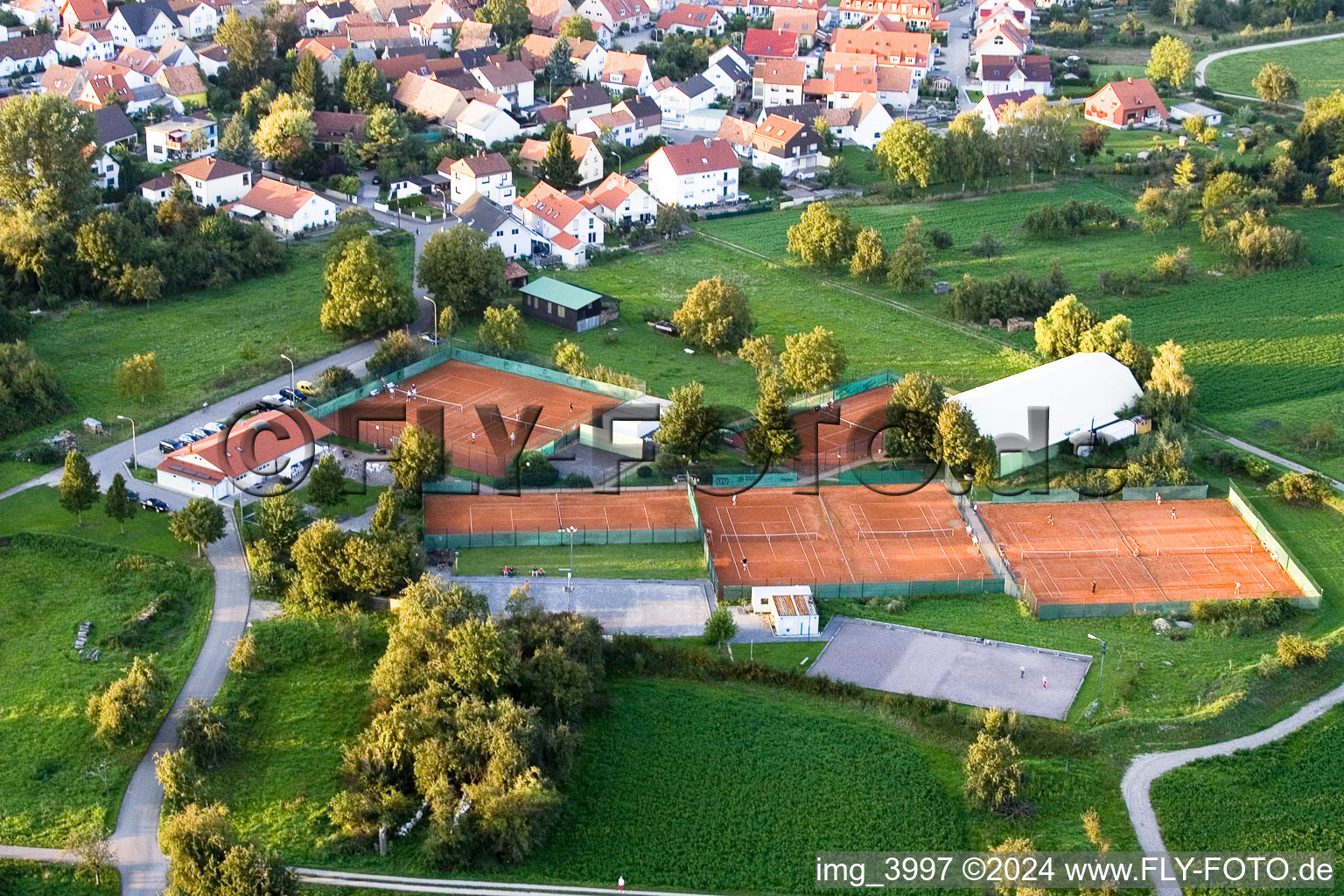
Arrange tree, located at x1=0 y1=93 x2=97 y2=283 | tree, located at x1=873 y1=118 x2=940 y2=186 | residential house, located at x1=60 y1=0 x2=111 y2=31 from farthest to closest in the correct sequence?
residential house, located at x1=60 y1=0 x2=111 y2=31
tree, located at x1=873 y1=118 x2=940 y2=186
tree, located at x1=0 y1=93 x2=97 y2=283

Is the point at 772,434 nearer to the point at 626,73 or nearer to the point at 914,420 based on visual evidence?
the point at 914,420

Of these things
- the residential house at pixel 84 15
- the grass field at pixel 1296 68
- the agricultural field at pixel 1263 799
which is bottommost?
the grass field at pixel 1296 68

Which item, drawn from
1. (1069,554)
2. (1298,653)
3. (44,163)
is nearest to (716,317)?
(1069,554)

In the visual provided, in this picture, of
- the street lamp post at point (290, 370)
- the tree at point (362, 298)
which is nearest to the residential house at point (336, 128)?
the tree at point (362, 298)

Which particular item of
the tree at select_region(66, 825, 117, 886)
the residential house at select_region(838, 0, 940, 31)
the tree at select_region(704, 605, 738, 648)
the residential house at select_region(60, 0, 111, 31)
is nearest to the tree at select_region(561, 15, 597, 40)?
the residential house at select_region(838, 0, 940, 31)

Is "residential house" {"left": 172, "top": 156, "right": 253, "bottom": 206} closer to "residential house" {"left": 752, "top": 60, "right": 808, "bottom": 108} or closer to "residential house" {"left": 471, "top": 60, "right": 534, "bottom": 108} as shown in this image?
"residential house" {"left": 471, "top": 60, "right": 534, "bottom": 108}

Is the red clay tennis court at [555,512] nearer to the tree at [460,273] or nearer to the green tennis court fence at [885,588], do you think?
the green tennis court fence at [885,588]
